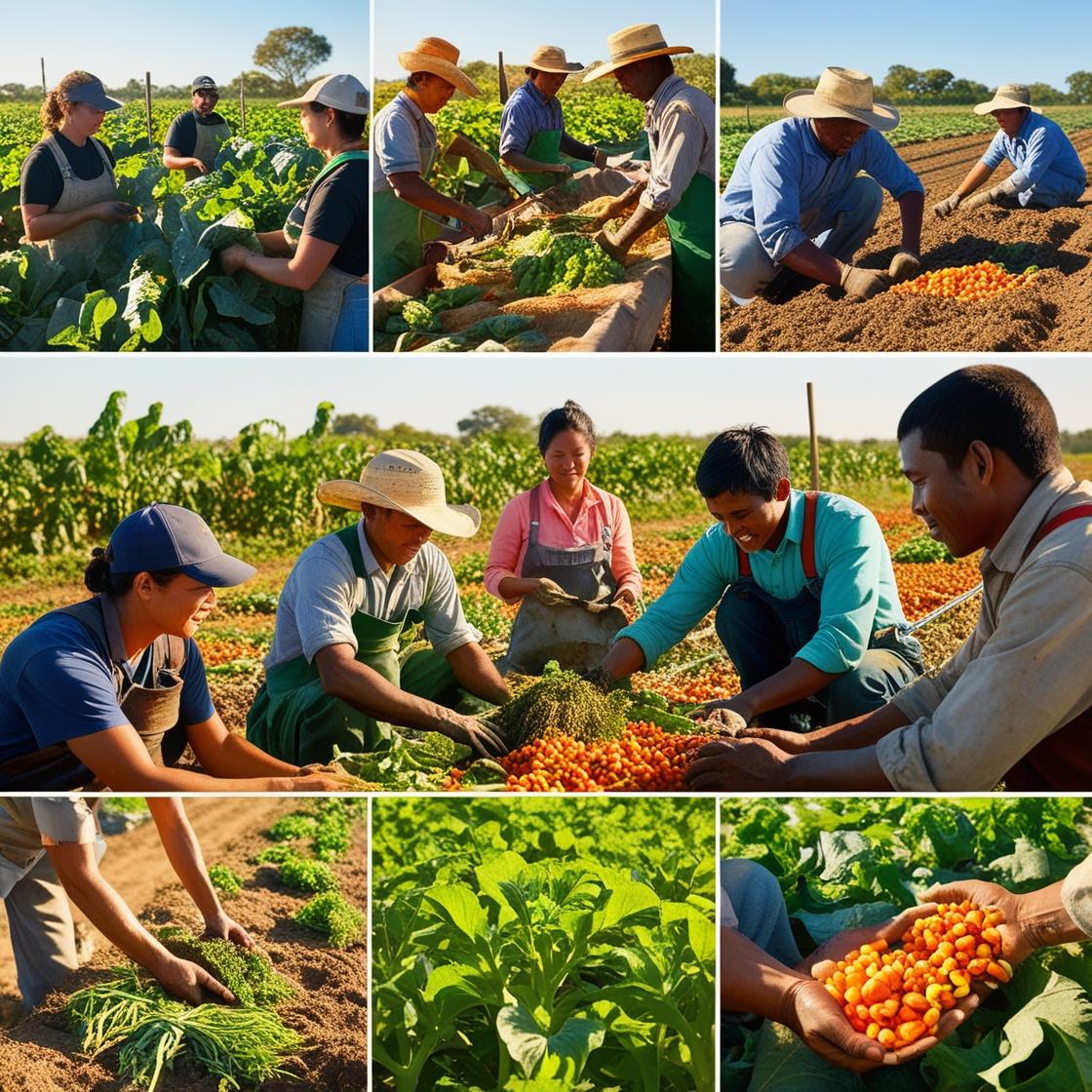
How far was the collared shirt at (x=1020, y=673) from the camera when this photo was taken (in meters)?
3.25

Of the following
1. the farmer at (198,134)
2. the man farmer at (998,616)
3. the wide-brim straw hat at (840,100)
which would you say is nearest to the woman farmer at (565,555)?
the man farmer at (998,616)

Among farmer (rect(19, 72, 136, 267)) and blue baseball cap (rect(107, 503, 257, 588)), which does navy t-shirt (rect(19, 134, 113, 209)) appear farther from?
blue baseball cap (rect(107, 503, 257, 588))

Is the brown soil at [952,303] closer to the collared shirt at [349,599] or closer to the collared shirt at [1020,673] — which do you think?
the collared shirt at [1020,673]

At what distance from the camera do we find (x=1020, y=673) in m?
3.27

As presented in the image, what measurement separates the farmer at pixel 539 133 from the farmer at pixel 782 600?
1285mm

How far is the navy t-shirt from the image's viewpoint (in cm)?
456

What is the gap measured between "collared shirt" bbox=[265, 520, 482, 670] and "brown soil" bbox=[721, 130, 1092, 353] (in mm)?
1302

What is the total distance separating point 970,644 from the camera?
367cm

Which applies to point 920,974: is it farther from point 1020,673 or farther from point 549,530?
point 549,530

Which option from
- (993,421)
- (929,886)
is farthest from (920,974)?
(993,421)

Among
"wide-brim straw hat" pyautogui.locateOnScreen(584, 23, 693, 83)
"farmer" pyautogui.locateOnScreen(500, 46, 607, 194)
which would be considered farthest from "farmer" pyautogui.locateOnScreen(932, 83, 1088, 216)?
"farmer" pyautogui.locateOnScreen(500, 46, 607, 194)

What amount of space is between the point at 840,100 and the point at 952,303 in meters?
0.79

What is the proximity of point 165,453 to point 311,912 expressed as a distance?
82.8 inches

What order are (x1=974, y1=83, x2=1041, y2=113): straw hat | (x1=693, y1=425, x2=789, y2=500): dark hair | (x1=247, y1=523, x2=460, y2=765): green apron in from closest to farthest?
(x1=693, y1=425, x2=789, y2=500): dark hair, (x1=247, y1=523, x2=460, y2=765): green apron, (x1=974, y1=83, x2=1041, y2=113): straw hat
